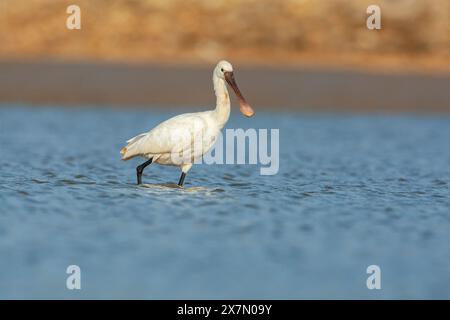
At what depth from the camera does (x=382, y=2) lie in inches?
906

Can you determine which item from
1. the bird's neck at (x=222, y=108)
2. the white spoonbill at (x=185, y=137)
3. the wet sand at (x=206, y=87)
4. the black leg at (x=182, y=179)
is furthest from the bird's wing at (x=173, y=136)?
the wet sand at (x=206, y=87)

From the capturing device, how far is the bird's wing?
1066 centimetres

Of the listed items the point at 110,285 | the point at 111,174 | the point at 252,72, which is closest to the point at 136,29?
the point at 252,72

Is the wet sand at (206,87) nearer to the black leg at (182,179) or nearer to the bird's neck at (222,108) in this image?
the black leg at (182,179)

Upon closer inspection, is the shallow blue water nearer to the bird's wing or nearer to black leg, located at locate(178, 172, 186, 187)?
black leg, located at locate(178, 172, 186, 187)

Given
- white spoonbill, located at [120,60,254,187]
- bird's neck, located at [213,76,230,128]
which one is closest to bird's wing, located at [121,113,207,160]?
white spoonbill, located at [120,60,254,187]

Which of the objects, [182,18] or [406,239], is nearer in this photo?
[406,239]

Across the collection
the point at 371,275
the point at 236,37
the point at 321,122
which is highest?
the point at 236,37

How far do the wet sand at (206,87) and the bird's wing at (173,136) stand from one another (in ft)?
27.3

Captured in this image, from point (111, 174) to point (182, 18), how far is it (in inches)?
426

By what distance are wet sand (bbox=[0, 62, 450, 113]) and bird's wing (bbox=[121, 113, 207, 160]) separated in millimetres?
8319

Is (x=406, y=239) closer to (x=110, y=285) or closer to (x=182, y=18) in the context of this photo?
(x=110, y=285)

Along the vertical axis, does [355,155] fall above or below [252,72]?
below

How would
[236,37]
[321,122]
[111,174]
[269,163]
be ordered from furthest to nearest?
[236,37], [321,122], [269,163], [111,174]
